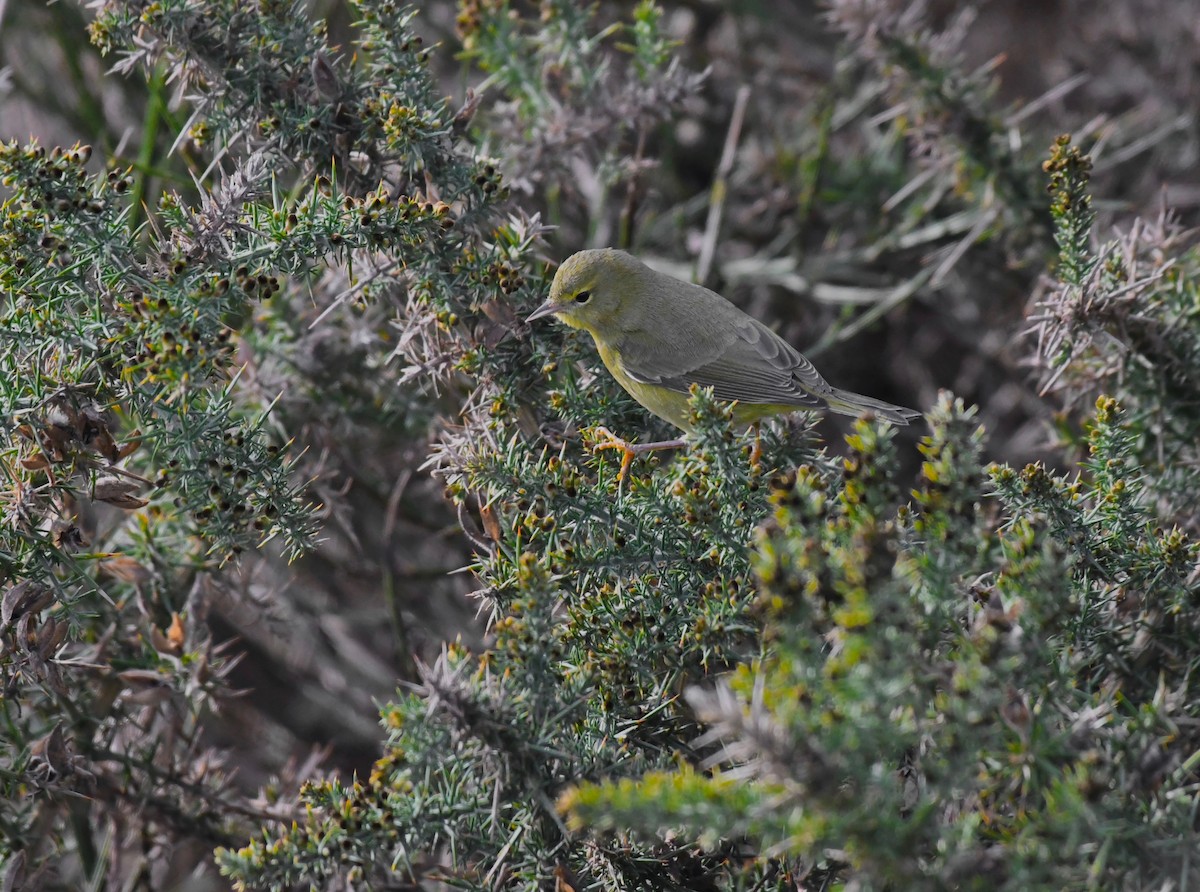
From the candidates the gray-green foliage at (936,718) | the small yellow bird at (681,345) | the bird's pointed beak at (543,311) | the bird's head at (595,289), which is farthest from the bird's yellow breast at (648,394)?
the gray-green foliage at (936,718)

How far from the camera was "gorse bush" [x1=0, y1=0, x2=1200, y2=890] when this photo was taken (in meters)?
1.61

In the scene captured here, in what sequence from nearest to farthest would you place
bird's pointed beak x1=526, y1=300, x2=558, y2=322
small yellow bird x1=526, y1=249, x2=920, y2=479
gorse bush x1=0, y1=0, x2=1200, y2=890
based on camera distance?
gorse bush x1=0, y1=0, x2=1200, y2=890, bird's pointed beak x1=526, y1=300, x2=558, y2=322, small yellow bird x1=526, y1=249, x2=920, y2=479

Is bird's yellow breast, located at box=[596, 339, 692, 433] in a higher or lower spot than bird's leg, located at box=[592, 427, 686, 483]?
lower

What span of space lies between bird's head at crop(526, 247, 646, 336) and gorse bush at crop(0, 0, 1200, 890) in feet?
0.47

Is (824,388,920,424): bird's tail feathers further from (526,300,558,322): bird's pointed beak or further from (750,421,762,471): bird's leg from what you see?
(526,300,558,322): bird's pointed beak

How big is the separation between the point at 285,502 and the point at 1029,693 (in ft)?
5.15

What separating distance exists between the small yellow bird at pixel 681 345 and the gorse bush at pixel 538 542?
250 millimetres

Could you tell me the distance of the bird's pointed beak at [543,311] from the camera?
109 inches

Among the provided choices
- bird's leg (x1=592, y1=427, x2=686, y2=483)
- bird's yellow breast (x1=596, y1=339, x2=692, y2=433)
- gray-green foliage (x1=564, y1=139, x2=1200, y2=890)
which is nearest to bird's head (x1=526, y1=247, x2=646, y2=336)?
bird's yellow breast (x1=596, y1=339, x2=692, y2=433)

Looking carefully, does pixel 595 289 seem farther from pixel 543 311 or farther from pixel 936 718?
pixel 936 718

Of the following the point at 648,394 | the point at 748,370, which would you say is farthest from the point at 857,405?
the point at 648,394

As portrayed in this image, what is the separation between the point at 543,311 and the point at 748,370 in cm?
122

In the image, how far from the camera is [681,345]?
3.84 meters

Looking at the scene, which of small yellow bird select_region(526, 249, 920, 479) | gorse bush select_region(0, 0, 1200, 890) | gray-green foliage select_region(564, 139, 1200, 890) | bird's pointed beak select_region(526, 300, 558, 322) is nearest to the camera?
gray-green foliage select_region(564, 139, 1200, 890)
